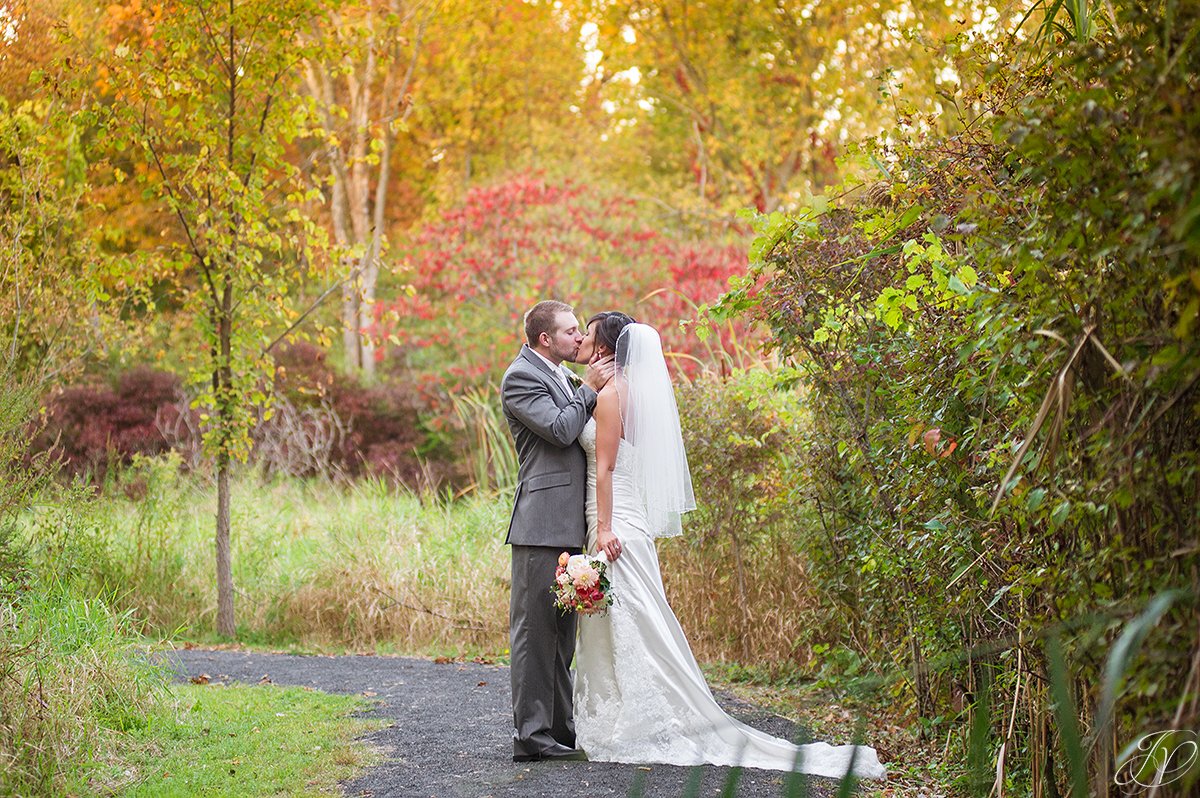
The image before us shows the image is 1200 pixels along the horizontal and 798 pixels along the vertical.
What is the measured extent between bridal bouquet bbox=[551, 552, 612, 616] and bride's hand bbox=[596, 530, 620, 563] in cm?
13

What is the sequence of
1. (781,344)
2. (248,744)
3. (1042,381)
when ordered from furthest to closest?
1. (781,344)
2. (248,744)
3. (1042,381)

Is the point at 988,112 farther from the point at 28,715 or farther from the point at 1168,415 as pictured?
the point at 28,715

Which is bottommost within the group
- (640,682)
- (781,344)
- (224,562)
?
(640,682)

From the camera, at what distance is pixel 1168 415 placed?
9.15 ft

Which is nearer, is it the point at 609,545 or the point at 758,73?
the point at 609,545

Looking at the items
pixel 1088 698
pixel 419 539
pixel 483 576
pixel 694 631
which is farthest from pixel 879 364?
pixel 419 539

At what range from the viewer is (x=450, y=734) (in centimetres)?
623

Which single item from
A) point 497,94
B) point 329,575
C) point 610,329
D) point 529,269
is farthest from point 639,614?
point 497,94

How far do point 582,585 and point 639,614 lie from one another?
0.45m

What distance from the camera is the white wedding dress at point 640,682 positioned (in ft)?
18.1

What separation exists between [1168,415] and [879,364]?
289cm

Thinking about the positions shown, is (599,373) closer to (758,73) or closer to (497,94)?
(758,73)

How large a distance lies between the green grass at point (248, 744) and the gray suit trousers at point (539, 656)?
754mm

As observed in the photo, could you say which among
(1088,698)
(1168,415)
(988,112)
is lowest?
(1088,698)
